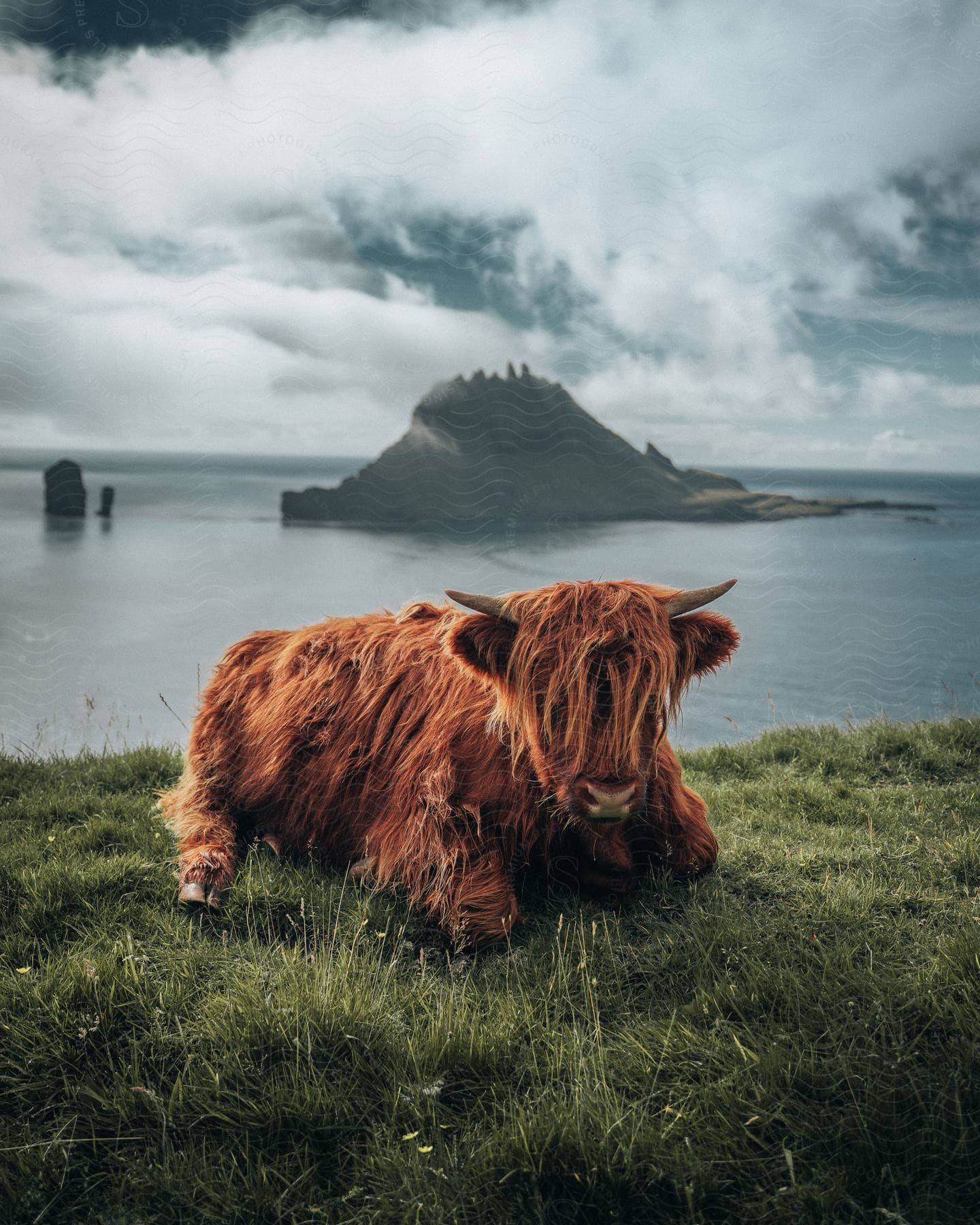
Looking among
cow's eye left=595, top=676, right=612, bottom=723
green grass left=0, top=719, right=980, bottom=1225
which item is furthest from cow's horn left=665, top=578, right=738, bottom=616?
green grass left=0, top=719, right=980, bottom=1225

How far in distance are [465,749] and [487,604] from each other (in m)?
0.68

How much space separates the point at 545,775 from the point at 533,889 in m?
0.69

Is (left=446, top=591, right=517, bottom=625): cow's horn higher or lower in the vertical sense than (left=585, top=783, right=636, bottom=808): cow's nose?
higher

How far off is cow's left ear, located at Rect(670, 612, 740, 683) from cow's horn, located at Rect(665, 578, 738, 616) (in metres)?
0.08

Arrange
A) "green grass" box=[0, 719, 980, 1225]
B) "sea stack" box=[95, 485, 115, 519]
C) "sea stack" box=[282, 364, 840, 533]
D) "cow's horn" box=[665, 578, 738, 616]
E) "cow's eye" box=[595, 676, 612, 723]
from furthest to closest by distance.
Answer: "sea stack" box=[95, 485, 115, 519] → "sea stack" box=[282, 364, 840, 533] → "cow's horn" box=[665, 578, 738, 616] → "cow's eye" box=[595, 676, 612, 723] → "green grass" box=[0, 719, 980, 1225]

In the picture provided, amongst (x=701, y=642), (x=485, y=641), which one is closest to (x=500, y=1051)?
(x=485, y=641)

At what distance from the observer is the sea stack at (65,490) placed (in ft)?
49.2

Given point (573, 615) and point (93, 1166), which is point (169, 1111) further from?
point (573, 615)

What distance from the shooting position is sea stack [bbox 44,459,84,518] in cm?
1500

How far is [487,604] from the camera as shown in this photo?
9.36 ft

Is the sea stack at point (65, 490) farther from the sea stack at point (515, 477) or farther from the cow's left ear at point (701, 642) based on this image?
the cow's left ear at point (701, 642)

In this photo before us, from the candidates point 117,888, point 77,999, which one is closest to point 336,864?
point 117,888

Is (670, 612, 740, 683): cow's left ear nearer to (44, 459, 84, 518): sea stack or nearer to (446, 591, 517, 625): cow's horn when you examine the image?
(446, 591, 517, 625): cow's horn

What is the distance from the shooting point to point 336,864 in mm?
3664
